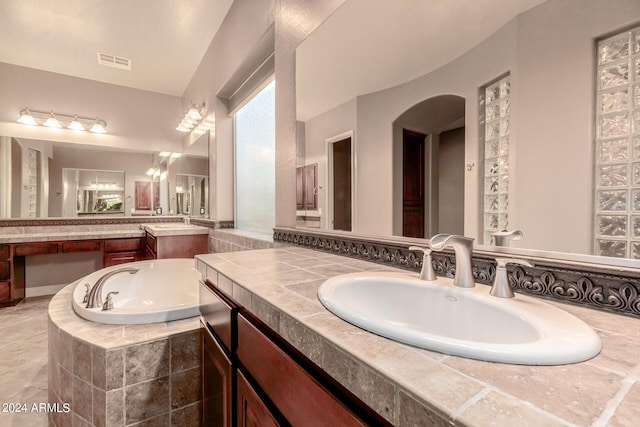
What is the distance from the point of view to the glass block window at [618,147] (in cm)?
58

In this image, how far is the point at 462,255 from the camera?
751 millimetres

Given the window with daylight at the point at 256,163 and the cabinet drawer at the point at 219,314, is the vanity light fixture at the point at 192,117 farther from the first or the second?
the cabinet drawer at the point at 219,314

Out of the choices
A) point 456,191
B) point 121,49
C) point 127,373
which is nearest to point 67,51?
point 121,49

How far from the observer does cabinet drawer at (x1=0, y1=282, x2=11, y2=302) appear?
2889 millimetres

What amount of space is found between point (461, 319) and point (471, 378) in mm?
385

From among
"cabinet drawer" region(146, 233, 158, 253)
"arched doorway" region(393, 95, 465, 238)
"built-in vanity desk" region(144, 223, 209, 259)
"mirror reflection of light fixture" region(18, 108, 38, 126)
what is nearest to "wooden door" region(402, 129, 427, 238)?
"arched doorway" region(393, 95, 465, 238)

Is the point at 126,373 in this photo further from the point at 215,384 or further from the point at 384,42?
the point at 384,42

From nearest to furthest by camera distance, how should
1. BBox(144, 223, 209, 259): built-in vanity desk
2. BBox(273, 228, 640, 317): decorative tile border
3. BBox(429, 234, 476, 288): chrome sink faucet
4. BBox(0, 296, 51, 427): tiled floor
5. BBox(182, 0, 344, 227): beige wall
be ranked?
BBox(273, 228, 640, 317): decorative tile border, BBox(429, 234, 476, 288): chrome sink faucet, BBox(0, 296, 51, 427): tiled floor, BBox(182, 0, 344, 227): beige wall, BBox(144, 223, 209, 259): built-in vanity desk

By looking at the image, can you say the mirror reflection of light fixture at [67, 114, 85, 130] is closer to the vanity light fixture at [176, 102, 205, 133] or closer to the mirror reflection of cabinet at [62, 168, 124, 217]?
the mirror reflection of cabinet at [62, 168, 124, 217]

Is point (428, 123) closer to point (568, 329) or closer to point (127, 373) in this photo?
point (568, 329)

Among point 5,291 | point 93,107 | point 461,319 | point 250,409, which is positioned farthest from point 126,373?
point 93,107

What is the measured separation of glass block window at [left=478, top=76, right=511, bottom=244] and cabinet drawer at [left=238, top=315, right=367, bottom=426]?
2.01 ft

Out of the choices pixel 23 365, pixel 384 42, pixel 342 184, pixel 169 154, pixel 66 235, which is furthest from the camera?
pixel 169 154

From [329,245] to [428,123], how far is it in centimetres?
69
